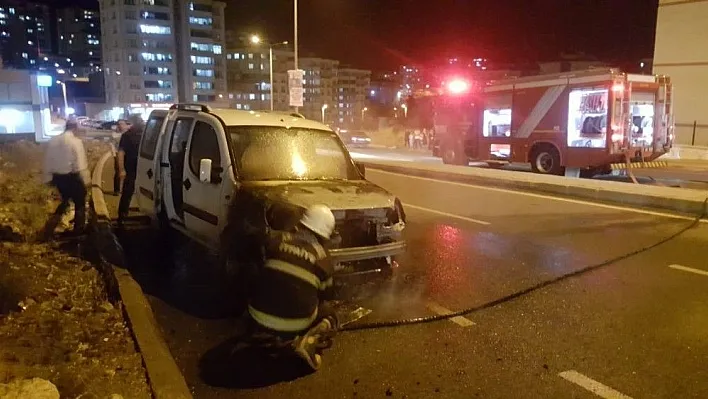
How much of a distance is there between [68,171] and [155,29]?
107 metres

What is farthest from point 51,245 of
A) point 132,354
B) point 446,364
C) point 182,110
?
point 446,364

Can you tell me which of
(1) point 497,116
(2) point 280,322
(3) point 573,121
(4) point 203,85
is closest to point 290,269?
(2) point 280,322

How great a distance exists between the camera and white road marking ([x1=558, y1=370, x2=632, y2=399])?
4.13 m

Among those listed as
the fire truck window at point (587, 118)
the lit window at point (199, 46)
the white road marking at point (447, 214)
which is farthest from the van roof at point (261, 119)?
the lit window at point (199, 46)

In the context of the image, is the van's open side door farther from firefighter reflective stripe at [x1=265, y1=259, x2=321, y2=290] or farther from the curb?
firefighter reflective stripe at [x1=265, y1=259, x2=321, y2=290]

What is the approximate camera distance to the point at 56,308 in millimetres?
5527

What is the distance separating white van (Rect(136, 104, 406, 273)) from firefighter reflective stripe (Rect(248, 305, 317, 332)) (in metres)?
0.95

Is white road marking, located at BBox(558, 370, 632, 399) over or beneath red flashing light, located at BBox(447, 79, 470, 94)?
beneath

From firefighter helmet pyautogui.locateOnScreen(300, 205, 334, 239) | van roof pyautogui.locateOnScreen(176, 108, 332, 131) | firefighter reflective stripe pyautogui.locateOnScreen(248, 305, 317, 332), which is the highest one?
van roof pyautogui.locateOnScreen(176, 108, 332, 131)

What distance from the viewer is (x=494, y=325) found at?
554 centimetres

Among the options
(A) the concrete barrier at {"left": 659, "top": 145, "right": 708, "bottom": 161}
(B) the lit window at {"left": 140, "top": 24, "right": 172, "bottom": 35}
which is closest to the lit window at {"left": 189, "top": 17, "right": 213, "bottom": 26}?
(B) the lit window at {"left": 140, "top": 24, "right": 172, "bottom": 35}

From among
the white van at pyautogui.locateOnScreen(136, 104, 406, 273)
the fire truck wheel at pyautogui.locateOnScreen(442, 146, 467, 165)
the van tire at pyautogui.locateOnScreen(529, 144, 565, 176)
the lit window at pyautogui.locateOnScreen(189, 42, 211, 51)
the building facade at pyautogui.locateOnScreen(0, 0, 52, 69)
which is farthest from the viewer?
the building facade at pyautogui.locateOnScreen(0, 0, 52, 69)

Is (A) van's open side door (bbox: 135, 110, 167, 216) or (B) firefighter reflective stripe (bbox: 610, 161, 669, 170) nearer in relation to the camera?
(A) van's open side door (bbox: 135, 110, 167, 216)

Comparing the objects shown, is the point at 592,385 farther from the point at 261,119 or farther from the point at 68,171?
the point at 68,171
